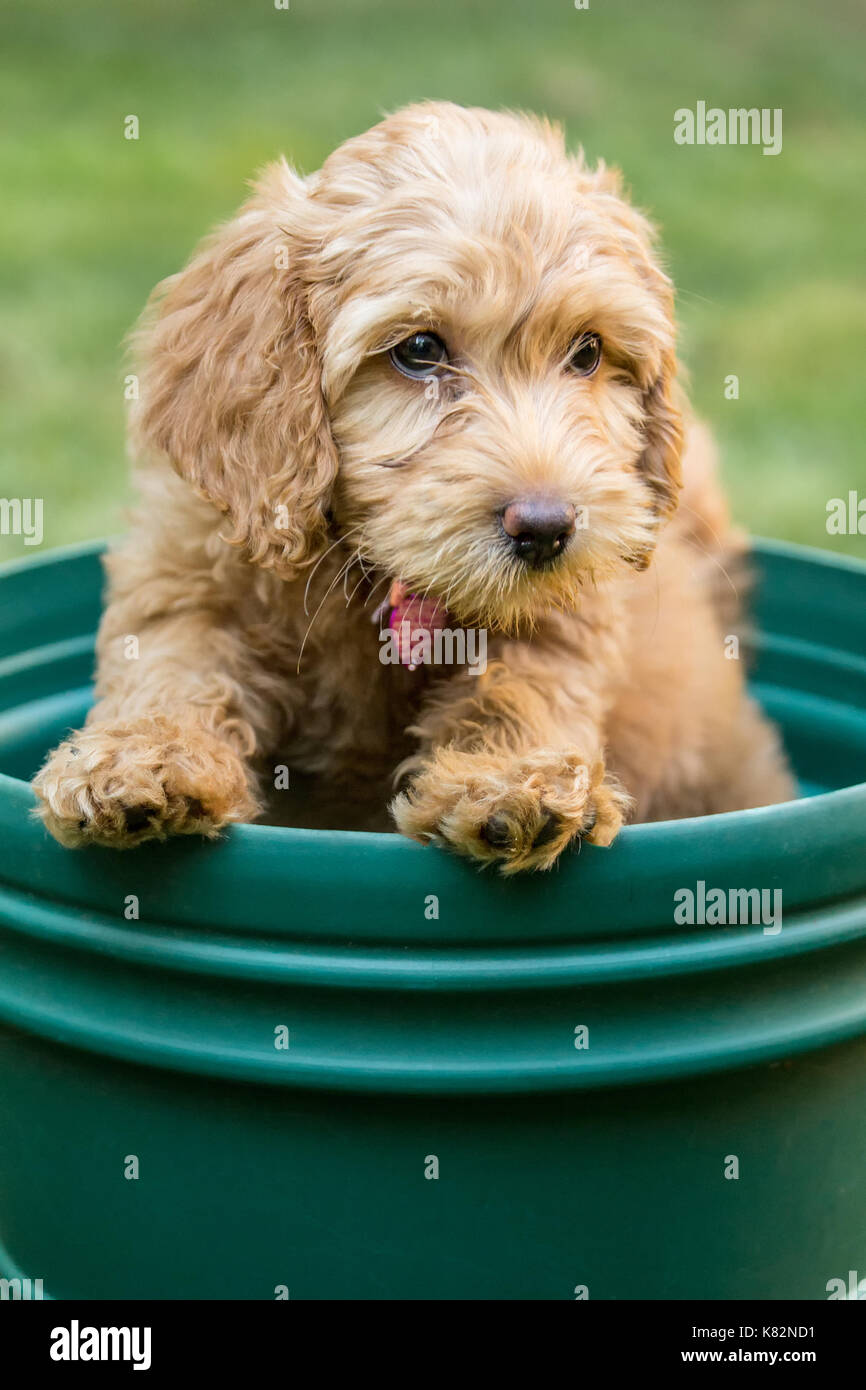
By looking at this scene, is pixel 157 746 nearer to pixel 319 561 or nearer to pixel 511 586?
pixel 319 561

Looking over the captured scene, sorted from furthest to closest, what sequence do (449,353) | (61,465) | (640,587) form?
(61,465), (640,587), (449,353)

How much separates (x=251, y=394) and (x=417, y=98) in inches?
309

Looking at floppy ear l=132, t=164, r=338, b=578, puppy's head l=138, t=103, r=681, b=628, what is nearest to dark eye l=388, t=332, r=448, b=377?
puppy's head l=138, t=103, r=681, b=628

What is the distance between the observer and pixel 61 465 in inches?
282

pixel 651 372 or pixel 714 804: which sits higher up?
pixel 651 372

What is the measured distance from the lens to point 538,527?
2523mm

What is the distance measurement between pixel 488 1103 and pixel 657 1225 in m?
0.38

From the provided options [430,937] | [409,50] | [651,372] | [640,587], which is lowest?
[430,937]

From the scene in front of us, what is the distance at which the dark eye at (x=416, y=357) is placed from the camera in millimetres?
2688

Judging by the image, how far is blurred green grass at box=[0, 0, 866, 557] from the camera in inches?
299

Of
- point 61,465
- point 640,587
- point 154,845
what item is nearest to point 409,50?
point 61,465

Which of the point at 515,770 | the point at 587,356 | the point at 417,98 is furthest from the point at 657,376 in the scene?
the point at 417,98
